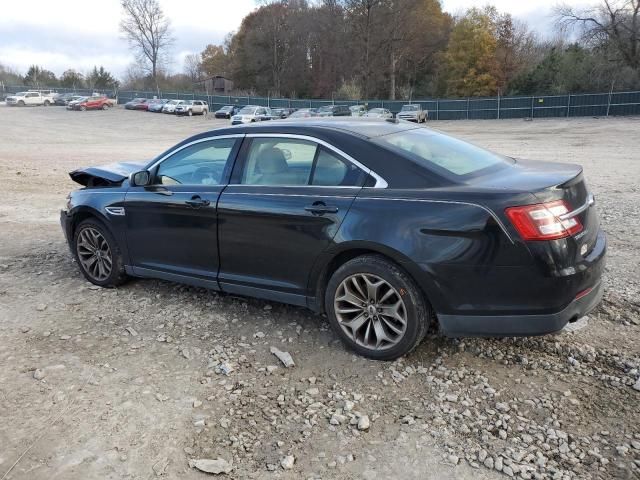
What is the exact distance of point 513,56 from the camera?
2247 inches

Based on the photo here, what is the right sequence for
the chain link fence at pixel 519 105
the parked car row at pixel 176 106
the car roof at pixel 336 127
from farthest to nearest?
the parked car row at pixel 176 106, the chain link fence at pixel 519 105, the car roof at pixel 336 127

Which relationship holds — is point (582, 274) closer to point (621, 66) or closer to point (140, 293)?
point (140, 293)

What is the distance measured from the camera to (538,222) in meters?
3.12

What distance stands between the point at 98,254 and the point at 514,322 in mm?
3925

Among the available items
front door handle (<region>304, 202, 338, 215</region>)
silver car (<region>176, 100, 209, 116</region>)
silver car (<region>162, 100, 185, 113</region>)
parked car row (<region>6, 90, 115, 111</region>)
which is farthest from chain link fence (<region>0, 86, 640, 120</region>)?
front door handle (<region>304, 202, 338, 215</region>)

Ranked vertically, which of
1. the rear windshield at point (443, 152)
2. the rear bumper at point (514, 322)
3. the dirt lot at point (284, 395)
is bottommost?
the dirt lot at point (284, 395)

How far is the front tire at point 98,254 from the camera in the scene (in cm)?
517

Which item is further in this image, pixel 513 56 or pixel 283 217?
pixel 513 56

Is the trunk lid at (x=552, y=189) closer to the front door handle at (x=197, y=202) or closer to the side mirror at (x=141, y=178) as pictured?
the front door handle at (x=197, y=202)

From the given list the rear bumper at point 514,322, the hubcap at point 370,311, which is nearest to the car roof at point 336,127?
the hubcap at point 370,311

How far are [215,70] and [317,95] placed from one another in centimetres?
2902

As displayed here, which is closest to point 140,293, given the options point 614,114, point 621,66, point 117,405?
point 117,405

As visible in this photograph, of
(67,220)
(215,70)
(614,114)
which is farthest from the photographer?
(215,70)

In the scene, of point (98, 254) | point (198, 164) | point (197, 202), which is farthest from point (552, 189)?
point (98, 254)
